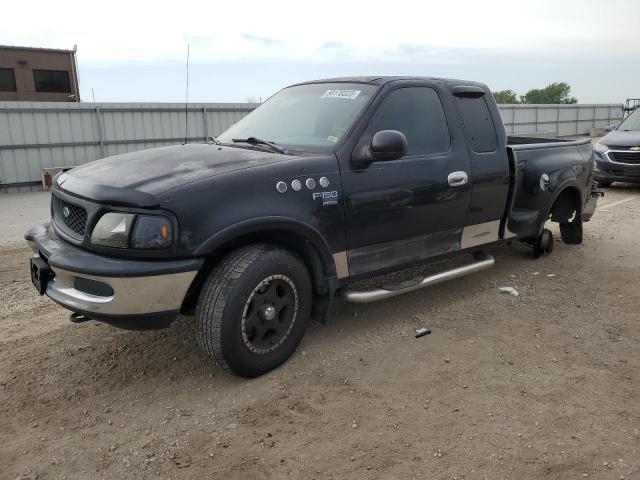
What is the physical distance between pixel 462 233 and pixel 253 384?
2.23 metres

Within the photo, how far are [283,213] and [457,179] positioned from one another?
173cm

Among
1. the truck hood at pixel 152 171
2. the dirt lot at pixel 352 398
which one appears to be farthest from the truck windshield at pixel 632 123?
the truck hood at pixel 152 171

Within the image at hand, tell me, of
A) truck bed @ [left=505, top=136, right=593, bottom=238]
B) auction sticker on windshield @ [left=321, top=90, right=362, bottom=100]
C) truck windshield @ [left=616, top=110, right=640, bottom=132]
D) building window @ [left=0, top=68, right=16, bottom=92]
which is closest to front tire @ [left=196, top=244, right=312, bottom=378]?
auction sticker on windshield @ [left=321, top=90, right=362, bottom=100]

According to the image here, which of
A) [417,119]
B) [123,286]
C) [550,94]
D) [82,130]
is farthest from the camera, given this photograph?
[550,94]

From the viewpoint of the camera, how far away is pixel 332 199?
3.63 m

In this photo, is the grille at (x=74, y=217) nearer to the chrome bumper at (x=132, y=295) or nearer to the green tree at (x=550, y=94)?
the chrome bumper at (x=132, y=295)

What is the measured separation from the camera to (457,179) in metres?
4.43

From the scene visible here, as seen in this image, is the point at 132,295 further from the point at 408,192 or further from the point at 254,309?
the point at 408,192

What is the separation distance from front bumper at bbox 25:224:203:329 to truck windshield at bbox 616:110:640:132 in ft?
38.2

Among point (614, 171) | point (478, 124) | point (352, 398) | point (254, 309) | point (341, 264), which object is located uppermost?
point (478, 124)

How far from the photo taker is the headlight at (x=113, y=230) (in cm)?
299

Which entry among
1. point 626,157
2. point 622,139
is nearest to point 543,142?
point 626,157

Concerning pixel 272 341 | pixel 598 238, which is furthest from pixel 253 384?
pixel 598 238

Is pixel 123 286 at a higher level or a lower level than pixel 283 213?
lower
